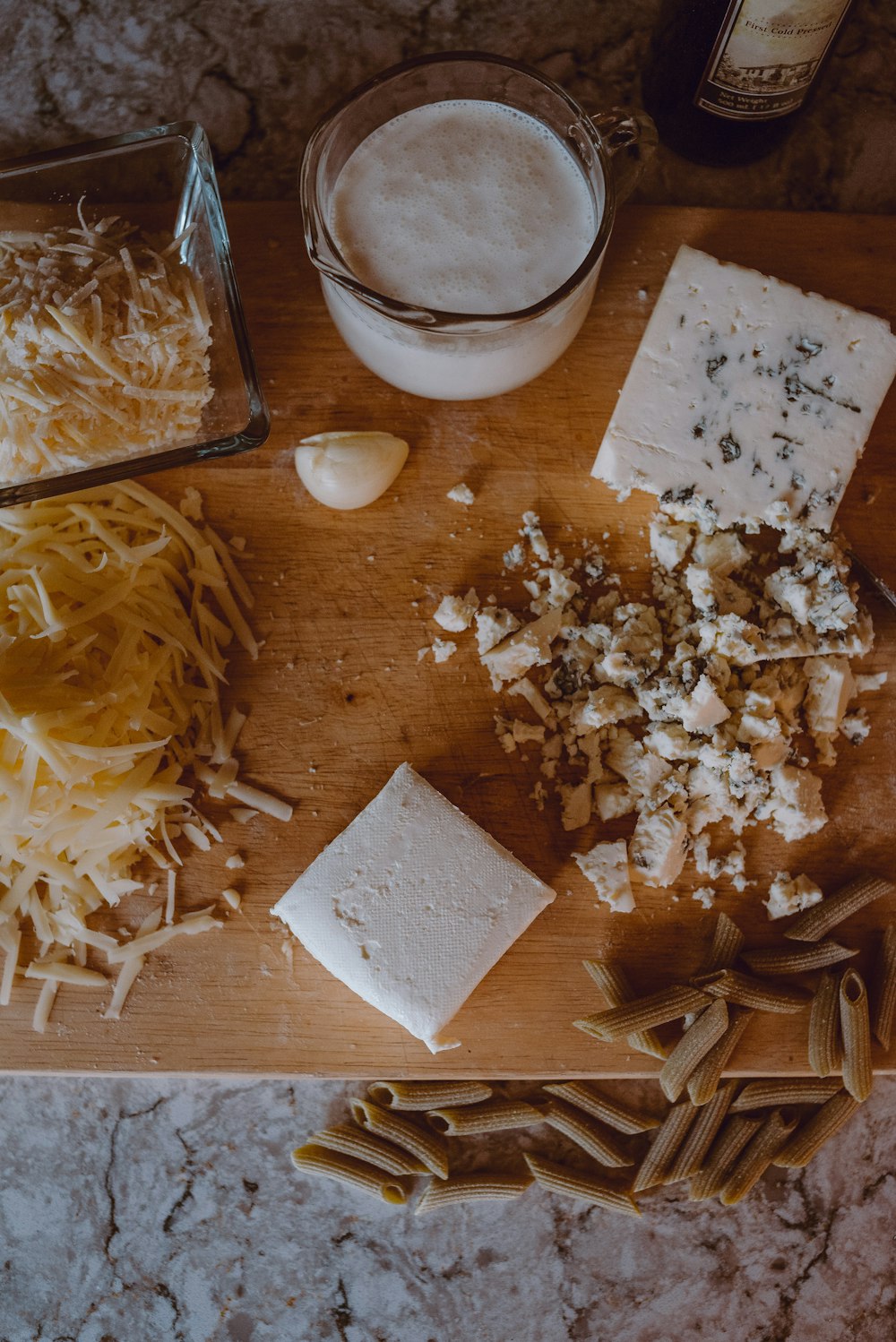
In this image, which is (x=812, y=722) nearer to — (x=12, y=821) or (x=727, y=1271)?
(x=727, y=1271)

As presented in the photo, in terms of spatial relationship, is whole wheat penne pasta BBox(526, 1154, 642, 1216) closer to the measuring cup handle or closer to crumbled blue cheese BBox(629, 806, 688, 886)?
crumbled blue cheese BBox(629, 806, 688, 886)

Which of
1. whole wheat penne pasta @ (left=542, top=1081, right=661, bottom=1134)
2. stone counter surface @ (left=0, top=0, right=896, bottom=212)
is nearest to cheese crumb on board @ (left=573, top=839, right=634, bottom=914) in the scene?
whole wheat penne pasta @ (left=542, top=1081, right=661, bottom=1134)

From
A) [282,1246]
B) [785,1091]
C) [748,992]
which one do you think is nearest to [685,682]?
[748,992]

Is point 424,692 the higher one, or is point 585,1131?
point 424,692

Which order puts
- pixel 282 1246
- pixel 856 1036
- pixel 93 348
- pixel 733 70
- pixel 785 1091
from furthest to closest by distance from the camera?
pixel 282 1246 < pixel 785 1091 < pixel 856 1036 < pixel 733 70 < pixel 93 348

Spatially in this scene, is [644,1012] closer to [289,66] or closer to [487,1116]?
[487,1116]

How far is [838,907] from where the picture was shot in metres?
1.47

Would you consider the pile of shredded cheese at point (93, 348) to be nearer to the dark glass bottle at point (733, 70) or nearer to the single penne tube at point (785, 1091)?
the dark glass bottle at point (733, 70)

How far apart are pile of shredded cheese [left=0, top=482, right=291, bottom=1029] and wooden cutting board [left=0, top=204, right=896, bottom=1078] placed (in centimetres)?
5

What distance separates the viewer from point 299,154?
1.62 meters

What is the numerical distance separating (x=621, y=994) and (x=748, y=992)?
0.20 metres

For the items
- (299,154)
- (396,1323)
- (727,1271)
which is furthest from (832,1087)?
(299,154)

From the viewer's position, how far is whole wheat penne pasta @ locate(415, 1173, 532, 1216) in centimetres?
159

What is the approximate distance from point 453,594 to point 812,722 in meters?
0.63
